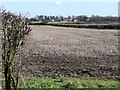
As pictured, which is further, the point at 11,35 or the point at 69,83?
the point at 69,83

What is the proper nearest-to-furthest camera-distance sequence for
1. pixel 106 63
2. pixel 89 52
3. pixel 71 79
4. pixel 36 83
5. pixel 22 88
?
pixel 22 88 < pixel 36 83 < pixel 71 79 < pixel 106 63 < pixel 89 52

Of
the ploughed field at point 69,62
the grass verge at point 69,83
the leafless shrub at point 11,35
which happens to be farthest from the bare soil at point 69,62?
the leafless shrub at point 11,35

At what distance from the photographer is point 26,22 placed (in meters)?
10.0

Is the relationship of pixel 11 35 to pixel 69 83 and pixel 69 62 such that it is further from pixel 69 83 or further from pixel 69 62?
pixel 69 62

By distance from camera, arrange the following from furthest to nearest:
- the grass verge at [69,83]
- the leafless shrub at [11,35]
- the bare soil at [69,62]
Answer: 1. the bare soil at [69,62]
2. the grass verge at [69,83]
3. the leafless shrub at [11,35]

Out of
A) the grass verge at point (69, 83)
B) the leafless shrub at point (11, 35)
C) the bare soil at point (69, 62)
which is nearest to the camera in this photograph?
the leafless shrub at point (11, 35)

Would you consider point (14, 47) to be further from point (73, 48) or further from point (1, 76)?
point (73, 48)

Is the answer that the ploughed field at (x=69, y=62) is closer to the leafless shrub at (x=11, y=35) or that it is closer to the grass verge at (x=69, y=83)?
the grass verge at (x=69, y=83)

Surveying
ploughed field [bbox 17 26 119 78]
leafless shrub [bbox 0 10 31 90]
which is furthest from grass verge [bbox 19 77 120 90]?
leafless shrub [bbox 0 10 31 90]

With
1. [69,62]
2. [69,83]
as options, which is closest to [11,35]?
[69,83]

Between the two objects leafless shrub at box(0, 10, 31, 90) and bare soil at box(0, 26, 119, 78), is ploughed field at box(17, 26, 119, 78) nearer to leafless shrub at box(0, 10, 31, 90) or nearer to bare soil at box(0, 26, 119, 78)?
bare soil at box(0, 26, 119, 78)

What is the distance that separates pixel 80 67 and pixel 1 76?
1056 centimetres

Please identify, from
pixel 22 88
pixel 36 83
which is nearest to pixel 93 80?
pixel 36 83

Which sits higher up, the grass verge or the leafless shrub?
the leafless shrub
